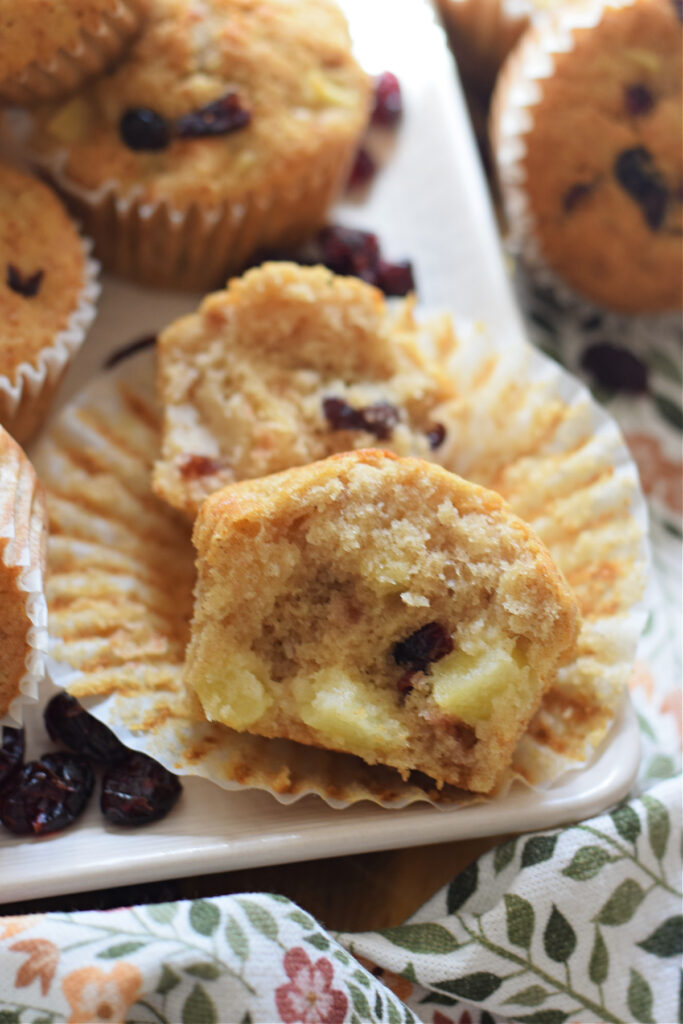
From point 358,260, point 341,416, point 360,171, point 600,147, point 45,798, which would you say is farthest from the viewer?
point 360,171

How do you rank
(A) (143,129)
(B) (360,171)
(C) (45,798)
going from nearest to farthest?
(C) (45,798) < (A) (143,129) < (B) (360,171)

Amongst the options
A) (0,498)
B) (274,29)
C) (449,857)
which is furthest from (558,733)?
(274,29)

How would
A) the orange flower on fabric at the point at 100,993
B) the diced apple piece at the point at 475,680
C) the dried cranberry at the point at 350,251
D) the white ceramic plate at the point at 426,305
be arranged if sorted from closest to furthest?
the orange flower on fabric at the point at 100,993
the diced apple piece at the point at 475,680
the white ceramic plate at the point at 426,305
the dried cranberry at the point at 350,251

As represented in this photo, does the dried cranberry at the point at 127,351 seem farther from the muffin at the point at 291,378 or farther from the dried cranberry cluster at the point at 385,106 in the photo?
the dried cranberry cluster at the point at 385,106

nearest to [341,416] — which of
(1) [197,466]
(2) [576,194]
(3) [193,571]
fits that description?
(1) [197,466]

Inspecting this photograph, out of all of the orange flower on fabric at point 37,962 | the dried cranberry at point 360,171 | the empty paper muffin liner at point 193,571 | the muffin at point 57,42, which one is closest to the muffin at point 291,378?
the empty paper muffin liner at point 193,571

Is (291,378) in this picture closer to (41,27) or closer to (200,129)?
(200,129)
